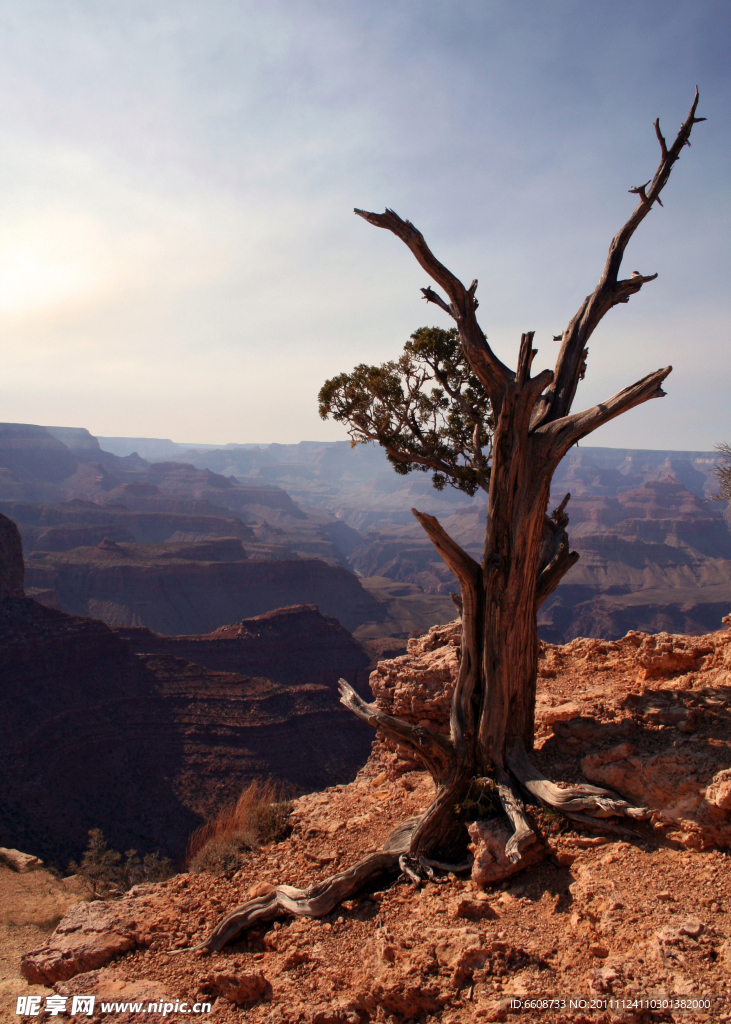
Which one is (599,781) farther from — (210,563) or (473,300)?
(210,563)

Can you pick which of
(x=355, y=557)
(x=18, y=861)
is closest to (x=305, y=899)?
(x=18, y=861)

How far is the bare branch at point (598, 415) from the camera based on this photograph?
609cm

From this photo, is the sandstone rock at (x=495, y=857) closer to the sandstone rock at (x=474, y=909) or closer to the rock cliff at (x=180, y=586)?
the sandstone rock at (x=474, y=909)

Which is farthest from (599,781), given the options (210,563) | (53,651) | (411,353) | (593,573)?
(593,573)

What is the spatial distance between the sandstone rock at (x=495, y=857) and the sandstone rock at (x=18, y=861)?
16.9 m

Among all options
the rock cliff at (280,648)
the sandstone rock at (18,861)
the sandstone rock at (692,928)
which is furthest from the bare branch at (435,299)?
the rock cliff at (280,648)

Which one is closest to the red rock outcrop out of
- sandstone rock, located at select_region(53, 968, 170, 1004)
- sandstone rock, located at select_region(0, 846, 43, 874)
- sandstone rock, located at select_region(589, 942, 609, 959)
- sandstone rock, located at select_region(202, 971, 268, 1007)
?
sandstone rock, located at select_region(589, 942, 609, 959)

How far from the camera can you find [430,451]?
9508mm

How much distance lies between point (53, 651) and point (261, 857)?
1466 inches

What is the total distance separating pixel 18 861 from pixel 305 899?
53.6ft

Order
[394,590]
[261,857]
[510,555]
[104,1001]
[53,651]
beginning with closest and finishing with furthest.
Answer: [104,1001] < [510,555] < [261,857] < [53,651] < [394,590]

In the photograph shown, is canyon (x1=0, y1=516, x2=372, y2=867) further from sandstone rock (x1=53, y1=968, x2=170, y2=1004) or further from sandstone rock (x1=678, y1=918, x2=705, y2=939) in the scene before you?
sandstone rock (x1=678, y1=918, x2=705, y2=939)

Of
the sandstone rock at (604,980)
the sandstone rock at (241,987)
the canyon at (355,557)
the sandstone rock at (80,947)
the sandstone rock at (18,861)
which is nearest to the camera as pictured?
the sandstone rock at (604,980)

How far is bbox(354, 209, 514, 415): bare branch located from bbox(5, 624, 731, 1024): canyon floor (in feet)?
13.7
